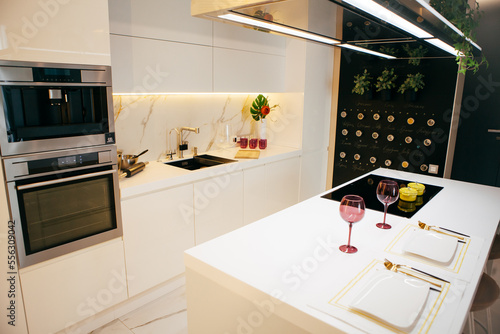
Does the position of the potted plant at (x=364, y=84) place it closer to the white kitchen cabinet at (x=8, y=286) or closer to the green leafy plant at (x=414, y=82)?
the green leafy plant at (x=414, y=82)

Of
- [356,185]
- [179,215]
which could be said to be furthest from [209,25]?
[356,185]

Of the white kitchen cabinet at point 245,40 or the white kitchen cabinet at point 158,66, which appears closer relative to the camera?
the white kitchen cabinet at point 158,66

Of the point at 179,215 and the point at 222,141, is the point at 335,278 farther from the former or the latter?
the point at 222,141

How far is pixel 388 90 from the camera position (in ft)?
12.5

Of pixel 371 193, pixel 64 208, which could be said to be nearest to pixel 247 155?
pixel 371 193

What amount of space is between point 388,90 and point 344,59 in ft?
2.30

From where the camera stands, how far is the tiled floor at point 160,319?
2391 mm

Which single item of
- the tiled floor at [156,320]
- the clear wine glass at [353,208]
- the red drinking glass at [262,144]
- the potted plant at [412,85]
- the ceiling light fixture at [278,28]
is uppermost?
the ceiling light fixture at [278,28]

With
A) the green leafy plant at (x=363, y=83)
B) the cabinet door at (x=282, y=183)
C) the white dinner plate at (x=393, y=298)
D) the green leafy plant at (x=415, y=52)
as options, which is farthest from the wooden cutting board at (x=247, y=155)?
the white dinner plate at (x=393, y=298)

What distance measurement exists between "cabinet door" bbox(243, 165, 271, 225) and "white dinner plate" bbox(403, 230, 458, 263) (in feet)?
6.16

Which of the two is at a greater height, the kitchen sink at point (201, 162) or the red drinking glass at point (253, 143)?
the red drinking glass at point (253, 143)

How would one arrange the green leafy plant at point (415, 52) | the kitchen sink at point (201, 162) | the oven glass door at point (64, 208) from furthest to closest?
the green leafy plant at point (415, 52) < the kitchen sink at point (201, 162) < the oven glass door at point (64, 208)

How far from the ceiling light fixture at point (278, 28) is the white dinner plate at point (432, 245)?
1102 mm

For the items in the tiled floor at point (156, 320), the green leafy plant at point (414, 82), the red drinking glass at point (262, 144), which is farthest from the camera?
the red drinking glass at point (262, 144)
